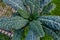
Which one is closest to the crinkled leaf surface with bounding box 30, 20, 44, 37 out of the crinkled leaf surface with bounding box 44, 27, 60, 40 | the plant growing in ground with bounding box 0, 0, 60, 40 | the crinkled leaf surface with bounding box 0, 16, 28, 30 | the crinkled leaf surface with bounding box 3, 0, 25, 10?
the plant growing in ground with bounding box 0, 0, 60, 40

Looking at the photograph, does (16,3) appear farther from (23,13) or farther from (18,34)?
(18,34)

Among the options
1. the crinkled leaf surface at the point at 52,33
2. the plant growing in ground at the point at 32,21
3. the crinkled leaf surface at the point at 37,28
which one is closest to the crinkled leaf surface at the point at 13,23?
the plant growing in ground at the point at 32,21

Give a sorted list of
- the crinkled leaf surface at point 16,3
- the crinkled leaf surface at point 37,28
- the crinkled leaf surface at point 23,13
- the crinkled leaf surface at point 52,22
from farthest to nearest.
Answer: the crinkled leaf surface at point 16,3
the crinkled leaf surface at point 23,13
the crinkled leaf surface at point 52,22
the crinkled leaf surface at point 37,28

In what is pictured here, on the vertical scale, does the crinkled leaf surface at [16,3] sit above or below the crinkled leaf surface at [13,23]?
above

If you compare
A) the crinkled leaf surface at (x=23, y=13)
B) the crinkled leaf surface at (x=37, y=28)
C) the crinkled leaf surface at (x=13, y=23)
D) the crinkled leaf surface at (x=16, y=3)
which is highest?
the crinkled leaf surface at (x=16, y=3)

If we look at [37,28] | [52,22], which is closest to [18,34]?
[37,28]

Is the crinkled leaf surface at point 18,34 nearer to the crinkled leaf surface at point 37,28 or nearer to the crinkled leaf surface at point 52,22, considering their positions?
the crinkled leaf surface at point 37,28

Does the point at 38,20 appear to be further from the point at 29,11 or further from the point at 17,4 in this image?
the point at 17,4

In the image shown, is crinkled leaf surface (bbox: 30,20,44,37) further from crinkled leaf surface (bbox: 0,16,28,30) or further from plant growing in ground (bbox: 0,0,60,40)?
crinkled leaf surface (bbox: 0,16,28,30)
